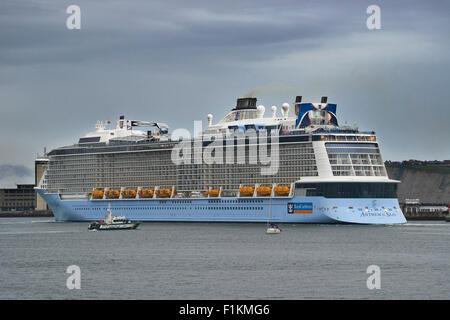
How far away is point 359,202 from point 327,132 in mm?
Result: 10296

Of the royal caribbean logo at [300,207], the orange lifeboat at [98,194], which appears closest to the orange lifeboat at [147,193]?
the orange lifeboat at [98,194]

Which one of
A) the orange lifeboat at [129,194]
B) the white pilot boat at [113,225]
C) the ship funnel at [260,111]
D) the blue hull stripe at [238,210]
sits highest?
the ship funnel at [260,111]

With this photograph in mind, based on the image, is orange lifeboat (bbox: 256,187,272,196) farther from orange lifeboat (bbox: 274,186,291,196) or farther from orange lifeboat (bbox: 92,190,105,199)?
orange lifeboat (bbox: 92,190,105,199)

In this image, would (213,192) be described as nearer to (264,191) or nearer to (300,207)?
(264,191)

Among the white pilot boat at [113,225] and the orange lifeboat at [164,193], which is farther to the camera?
the orange lifeboat at [164,193]

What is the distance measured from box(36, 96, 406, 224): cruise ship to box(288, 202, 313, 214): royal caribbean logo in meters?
0.10

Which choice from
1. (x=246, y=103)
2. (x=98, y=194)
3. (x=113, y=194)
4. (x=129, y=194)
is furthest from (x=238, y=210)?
(x=98, y=194)

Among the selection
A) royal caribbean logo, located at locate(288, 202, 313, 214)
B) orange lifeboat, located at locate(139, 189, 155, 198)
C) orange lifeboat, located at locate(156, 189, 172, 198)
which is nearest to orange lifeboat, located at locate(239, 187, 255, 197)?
royal caribbean logo, located at locate(288, 202, 313, 214)

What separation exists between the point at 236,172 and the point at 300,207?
14809 millimetres

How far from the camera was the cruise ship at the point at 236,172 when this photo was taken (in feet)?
319

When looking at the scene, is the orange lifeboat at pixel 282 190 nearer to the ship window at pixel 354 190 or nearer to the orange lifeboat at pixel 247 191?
the ship window at pixel 354 190

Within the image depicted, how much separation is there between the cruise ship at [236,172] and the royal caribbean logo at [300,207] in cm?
10
